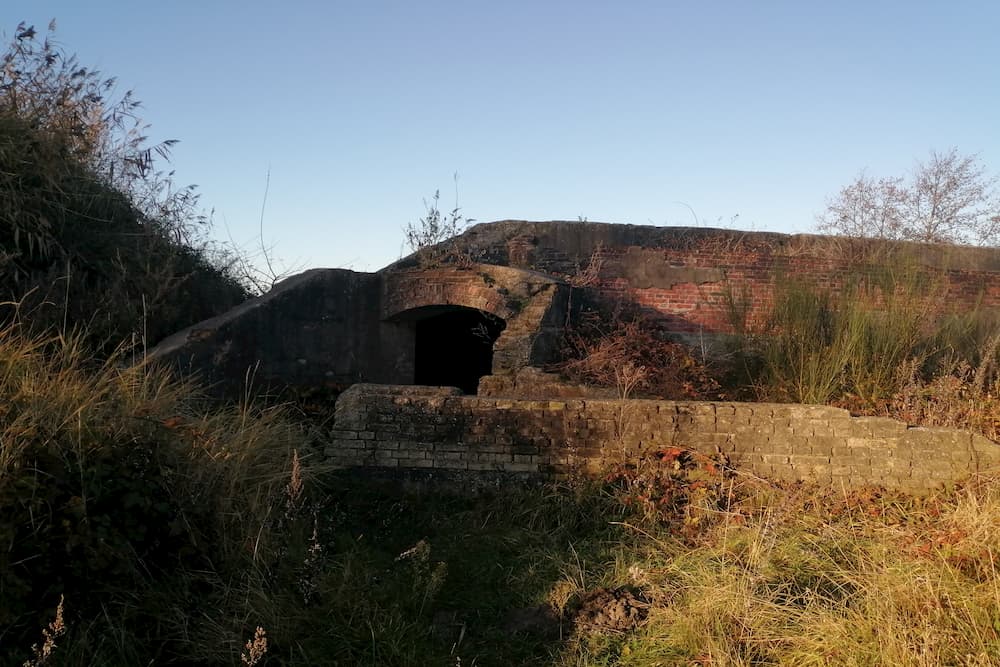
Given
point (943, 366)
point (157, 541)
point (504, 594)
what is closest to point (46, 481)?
point (157, 541)

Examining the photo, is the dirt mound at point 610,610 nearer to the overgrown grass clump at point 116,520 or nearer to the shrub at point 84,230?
the overgrown grass clump at point 116,520

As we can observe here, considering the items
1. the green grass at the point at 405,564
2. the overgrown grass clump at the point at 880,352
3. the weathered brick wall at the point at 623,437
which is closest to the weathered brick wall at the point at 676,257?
the overgrown grass clump at the point at 880,352

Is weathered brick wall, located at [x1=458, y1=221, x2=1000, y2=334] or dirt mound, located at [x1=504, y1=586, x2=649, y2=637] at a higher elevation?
weathered brick wall, located at [x1=458, y1=221, x2=1000, y2=334]

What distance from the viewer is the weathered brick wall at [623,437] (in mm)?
5707

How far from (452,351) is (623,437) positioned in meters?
6.35

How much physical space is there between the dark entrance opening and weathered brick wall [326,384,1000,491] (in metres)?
5.18

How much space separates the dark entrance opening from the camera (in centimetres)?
1155

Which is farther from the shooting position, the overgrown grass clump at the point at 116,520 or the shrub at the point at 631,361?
the shrub at the point at 631,361

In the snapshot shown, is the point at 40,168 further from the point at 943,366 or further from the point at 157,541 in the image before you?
the point at 943,366

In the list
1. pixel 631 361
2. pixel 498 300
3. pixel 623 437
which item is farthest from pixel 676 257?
pixel 623 437

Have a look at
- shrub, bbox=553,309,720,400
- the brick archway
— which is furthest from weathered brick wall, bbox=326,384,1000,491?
the brick archway

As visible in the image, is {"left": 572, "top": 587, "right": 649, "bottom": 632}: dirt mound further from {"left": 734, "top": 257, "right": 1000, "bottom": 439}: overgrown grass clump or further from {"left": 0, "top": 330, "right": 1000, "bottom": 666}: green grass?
{"left": 734, "top": 257, "right": 1000, "bottom": 439}: overgrown grass clump

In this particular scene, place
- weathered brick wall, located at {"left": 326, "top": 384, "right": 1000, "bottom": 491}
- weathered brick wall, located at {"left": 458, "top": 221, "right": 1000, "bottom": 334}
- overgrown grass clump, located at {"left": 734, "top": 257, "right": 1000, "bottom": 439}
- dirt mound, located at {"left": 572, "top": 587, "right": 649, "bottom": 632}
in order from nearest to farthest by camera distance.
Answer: dirt mound, located at {"left": 572, "top": 587, "right": 649, "bottom": 632}
weathered brick wall, located at {"left": 326, "top": 384, "right": 1000, "bottom": 491}
overgrown grass clump, located at {"left": 734, "top": 257, "right": 1000, "bottom": 439}
weathered brick wall, located at {"left": 458, "top": 221, "right": 1000, "bottom": 334}

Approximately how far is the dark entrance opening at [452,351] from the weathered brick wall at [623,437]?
5.18 meters
